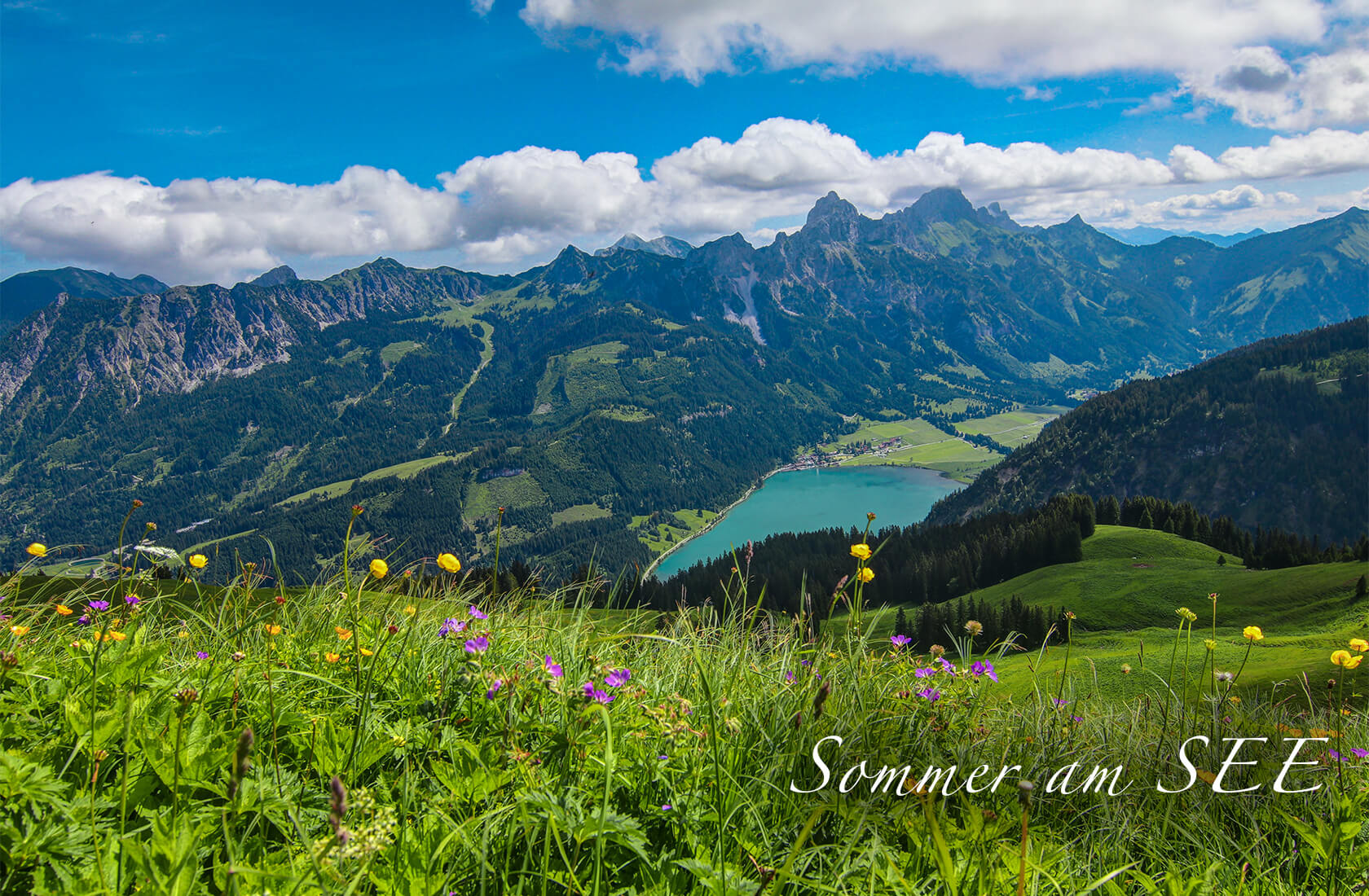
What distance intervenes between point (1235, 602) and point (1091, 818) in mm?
65263

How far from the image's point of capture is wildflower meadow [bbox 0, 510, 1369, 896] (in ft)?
7.47

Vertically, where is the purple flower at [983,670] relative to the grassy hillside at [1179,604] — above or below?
above

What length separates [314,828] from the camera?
2615 millimetres

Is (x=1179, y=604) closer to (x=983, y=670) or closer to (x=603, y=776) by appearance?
(x=983, y=670)

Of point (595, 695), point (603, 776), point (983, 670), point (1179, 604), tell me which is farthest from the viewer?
point (1179, 604)

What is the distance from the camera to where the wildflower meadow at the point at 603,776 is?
2.28 metres

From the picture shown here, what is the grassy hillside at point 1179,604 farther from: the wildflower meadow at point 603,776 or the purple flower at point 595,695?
the purple flower at point 595,695

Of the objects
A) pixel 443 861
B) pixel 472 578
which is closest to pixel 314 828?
pixel 443 861

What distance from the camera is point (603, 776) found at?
2.88 m

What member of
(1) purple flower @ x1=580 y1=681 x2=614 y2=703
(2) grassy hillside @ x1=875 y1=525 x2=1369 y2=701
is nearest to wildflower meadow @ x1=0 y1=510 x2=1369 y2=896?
(1) purple flower @ x1=580 y1=681 x2=614 y2=703

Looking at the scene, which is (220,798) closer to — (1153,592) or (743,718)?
(743,718)

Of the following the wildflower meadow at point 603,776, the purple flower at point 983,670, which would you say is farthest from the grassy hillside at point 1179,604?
the wildflower meadow at point 603,776

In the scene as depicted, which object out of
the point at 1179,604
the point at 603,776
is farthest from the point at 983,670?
the point at 1179,604

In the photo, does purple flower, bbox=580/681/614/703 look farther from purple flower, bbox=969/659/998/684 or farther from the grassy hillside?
the grassy hillside
